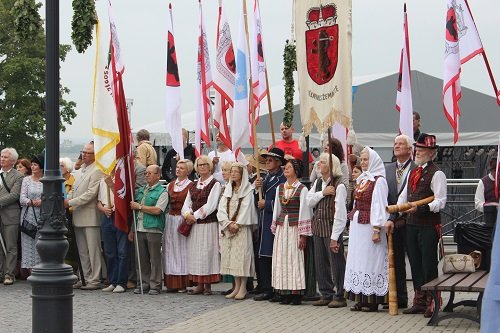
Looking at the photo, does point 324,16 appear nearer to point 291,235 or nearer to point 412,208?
point 412,208

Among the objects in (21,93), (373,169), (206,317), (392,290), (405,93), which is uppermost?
(21,93)

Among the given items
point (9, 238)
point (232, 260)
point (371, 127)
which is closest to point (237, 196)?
point (232, 260)

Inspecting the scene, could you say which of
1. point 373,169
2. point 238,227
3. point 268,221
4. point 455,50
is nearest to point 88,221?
point 238,227

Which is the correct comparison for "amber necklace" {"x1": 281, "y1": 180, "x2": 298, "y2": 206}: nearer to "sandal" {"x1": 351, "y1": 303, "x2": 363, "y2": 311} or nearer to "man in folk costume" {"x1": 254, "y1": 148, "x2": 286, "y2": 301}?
"man in folk costume" {"x1": 254, "y1": 148, "x2": 286, "y2": 301}

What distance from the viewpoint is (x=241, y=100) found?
49.2ft

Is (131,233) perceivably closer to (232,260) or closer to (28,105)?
(232,260)

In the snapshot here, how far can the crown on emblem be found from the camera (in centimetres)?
1242

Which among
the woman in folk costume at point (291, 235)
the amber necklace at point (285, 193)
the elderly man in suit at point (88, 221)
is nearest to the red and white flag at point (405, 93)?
the woman in folk costume at point (291, 235)

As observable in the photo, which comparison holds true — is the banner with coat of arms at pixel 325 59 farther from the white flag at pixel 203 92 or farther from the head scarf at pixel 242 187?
the white flag at pixel 203 92

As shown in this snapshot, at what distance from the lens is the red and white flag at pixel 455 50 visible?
13500 millimetres

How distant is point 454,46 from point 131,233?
17.7 ft

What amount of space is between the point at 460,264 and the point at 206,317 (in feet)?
9.96

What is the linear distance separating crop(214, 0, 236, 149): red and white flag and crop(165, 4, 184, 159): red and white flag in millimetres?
617

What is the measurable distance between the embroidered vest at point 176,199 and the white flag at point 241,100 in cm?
96
